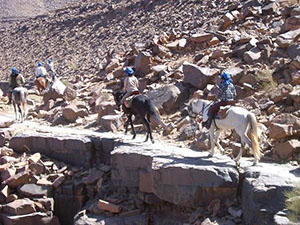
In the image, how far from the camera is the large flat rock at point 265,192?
Answer: 806 centimetres

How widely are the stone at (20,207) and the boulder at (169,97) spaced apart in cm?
449

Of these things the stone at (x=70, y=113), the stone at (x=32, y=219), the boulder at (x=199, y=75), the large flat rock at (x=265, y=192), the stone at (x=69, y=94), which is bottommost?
the stone at (x=32, y=219)

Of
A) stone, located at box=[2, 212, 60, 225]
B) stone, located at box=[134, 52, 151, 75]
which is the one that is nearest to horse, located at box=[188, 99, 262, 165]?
stone, located at box=[2, 212, 60, 225]

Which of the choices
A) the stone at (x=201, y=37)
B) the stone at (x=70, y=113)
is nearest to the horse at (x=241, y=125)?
the stone at (x=70, y=113)

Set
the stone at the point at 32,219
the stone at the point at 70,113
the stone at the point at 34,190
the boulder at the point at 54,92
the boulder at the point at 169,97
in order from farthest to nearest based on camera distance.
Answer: the boulder at the point at 54,92, the stone at the point at 70,113, the boulder at the point at 169,97, the stone at the point at 34,190, the stone at the point at 32,219

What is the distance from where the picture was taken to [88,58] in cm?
2336

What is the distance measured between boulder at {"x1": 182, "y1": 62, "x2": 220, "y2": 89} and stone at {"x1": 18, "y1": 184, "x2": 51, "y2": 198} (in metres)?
5.08

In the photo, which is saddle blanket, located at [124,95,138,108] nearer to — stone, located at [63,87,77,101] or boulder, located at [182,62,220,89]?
boulder, located at [182,62,220,89]

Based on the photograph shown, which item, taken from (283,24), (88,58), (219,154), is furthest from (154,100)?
(88,58)

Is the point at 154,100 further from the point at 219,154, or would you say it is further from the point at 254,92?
the point at 219,154

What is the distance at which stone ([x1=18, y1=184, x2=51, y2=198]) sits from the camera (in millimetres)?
11836

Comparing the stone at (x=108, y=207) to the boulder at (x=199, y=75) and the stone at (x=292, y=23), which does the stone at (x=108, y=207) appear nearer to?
the boulder at (x=199, y=75)

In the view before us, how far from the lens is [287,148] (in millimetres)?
9414

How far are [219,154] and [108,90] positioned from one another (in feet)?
22.5
